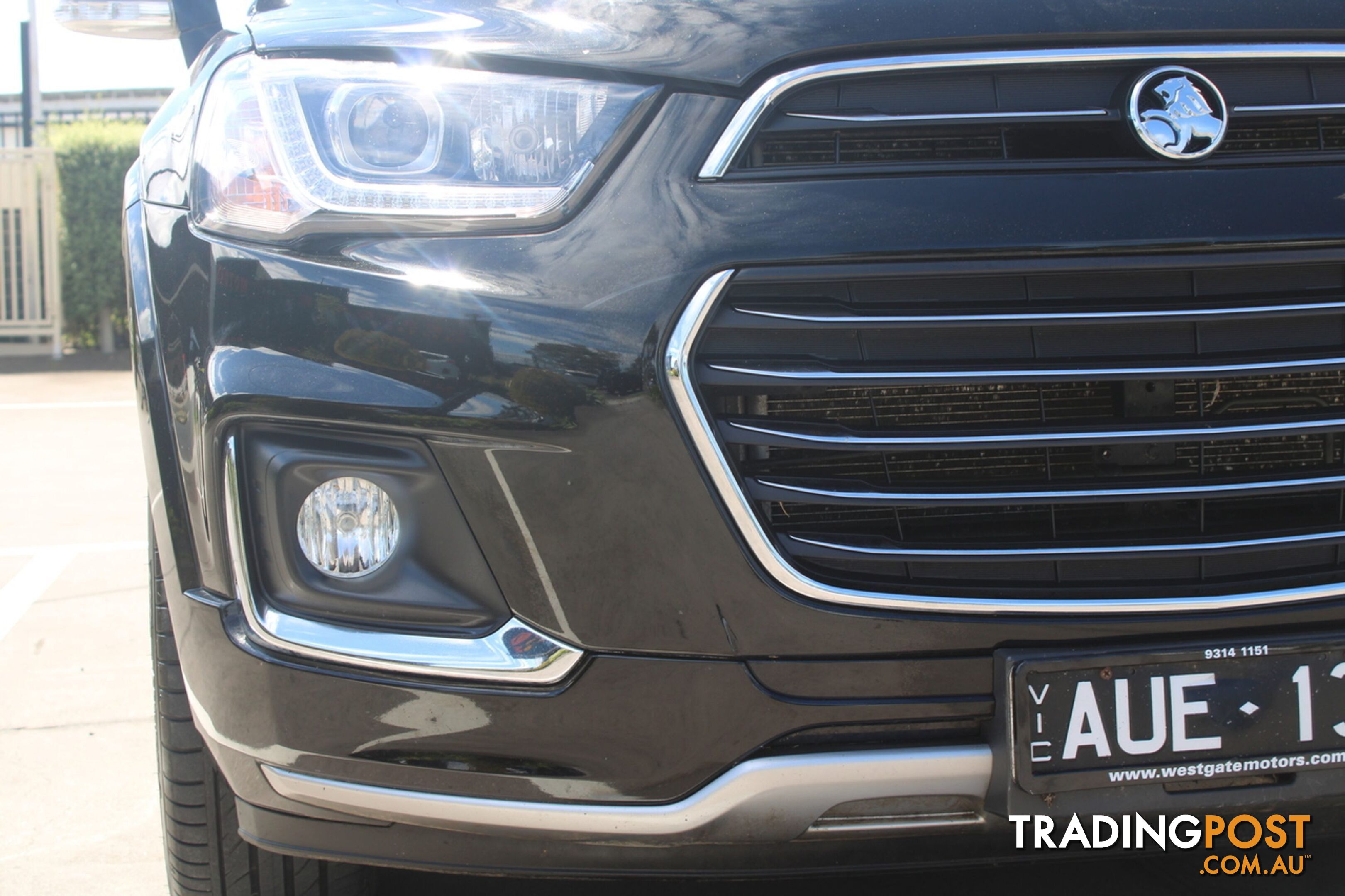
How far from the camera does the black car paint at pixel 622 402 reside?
1291 mm

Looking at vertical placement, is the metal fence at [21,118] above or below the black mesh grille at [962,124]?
above

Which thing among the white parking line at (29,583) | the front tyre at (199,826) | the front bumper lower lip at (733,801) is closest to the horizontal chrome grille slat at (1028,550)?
the front bumper lower lip at (733,801)

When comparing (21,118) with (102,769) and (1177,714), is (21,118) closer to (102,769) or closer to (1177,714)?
(102,769)

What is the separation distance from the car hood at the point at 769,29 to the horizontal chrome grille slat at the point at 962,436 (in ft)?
1.25

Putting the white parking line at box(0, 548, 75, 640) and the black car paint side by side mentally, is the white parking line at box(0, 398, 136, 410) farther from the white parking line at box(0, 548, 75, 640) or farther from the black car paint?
the black car paint

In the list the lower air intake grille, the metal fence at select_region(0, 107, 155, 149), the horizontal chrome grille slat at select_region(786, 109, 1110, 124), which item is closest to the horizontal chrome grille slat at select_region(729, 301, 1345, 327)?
the lower air intake grille

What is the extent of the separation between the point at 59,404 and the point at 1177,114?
27.3 feet

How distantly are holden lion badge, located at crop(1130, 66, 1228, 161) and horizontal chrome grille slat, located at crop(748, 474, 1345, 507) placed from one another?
366mm

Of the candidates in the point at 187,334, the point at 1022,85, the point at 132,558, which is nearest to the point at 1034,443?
the point at 1022,85

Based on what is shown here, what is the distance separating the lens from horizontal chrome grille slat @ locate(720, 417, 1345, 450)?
4.32 ft

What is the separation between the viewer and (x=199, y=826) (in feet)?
5.59

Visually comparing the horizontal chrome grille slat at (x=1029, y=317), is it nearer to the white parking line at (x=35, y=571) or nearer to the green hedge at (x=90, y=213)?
the white parking line at (x=35, y=571)

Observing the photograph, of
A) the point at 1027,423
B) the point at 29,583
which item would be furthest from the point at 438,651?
the point at 29,583

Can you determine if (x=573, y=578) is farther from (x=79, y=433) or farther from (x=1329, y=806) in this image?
(x=79, y=433)
